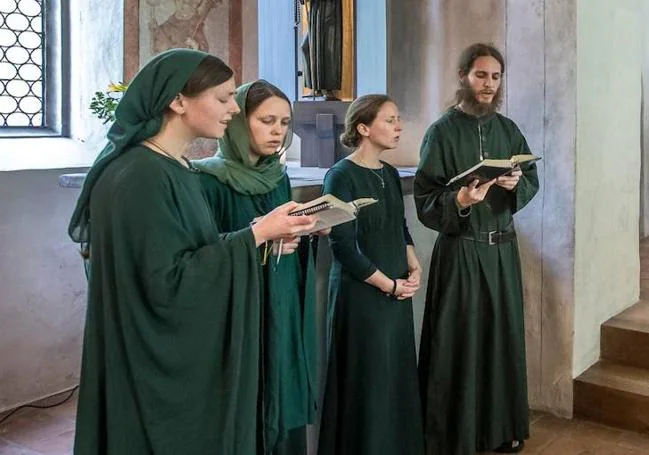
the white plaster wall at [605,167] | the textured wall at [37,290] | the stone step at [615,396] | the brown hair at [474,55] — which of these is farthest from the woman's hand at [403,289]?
the textured wall at [37,290]

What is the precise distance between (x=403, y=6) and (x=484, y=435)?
2419 millimetres

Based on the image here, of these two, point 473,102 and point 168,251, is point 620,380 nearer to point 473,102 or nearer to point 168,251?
point 473,102

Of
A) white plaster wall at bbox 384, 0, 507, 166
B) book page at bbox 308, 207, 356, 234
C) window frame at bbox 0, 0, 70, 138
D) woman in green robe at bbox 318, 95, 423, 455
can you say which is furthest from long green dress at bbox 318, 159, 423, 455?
window frame at bbox 0, 0, 70, 138

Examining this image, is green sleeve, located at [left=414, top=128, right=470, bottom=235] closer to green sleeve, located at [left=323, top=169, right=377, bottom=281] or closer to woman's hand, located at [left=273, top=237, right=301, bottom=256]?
green sleeve, located at [left=323, top=169, right=377, bottom=281]

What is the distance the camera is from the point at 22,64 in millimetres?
4645

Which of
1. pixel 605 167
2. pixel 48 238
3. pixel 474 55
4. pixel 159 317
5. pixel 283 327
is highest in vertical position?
pixel 474 55

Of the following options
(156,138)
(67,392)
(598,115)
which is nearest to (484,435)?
(598,115)

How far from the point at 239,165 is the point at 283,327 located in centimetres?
54

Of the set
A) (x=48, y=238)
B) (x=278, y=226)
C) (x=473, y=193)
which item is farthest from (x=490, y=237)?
(x=48, y=238)

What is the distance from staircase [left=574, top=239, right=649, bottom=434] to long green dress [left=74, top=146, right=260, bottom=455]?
2.58m

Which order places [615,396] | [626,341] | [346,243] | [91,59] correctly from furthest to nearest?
[91,59], [626,341], [615,396], [346,243]

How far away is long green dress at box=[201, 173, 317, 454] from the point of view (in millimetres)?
2287

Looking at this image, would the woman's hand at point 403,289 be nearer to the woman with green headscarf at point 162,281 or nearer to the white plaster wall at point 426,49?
the woman with green headscarf at point 162,281

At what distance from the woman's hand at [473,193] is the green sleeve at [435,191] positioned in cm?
12
